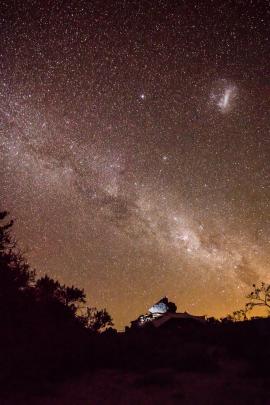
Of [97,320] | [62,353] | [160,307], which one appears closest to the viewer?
[62,353]

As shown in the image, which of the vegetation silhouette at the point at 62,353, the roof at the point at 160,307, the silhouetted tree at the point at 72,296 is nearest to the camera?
the vegetation silhouette at the point at 62,353

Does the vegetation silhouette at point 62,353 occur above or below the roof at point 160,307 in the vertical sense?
below

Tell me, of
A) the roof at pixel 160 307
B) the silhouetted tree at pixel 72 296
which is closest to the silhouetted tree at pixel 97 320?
the silhouetted tree at pixel 72 296

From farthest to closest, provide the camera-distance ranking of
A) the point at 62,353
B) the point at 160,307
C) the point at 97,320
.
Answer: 1. the point at 160,307
2. the point at 97,320
3. the point at 62,353

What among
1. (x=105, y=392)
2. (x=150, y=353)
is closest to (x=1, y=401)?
(x=105, y=392)

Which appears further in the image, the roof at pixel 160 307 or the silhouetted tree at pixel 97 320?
the roof at pixel 160 307

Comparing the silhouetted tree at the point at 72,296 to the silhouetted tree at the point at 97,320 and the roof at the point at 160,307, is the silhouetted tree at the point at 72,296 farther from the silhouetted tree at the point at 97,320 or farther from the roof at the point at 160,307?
the roof at the point at 160,307

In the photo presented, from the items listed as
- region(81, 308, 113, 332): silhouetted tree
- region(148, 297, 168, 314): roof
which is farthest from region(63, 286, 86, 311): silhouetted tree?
region(148, 297, 168, 314): roof

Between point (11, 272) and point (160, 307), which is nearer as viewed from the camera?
point (11, 272)

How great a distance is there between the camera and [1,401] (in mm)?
7121

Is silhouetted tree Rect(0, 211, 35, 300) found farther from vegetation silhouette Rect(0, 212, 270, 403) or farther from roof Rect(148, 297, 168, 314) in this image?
roof Rect(148, 297, 168, 314)

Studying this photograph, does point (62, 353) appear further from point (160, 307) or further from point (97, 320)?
point (160, 307)

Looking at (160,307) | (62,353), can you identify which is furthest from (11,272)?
(160,307)

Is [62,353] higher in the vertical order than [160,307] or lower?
lower
